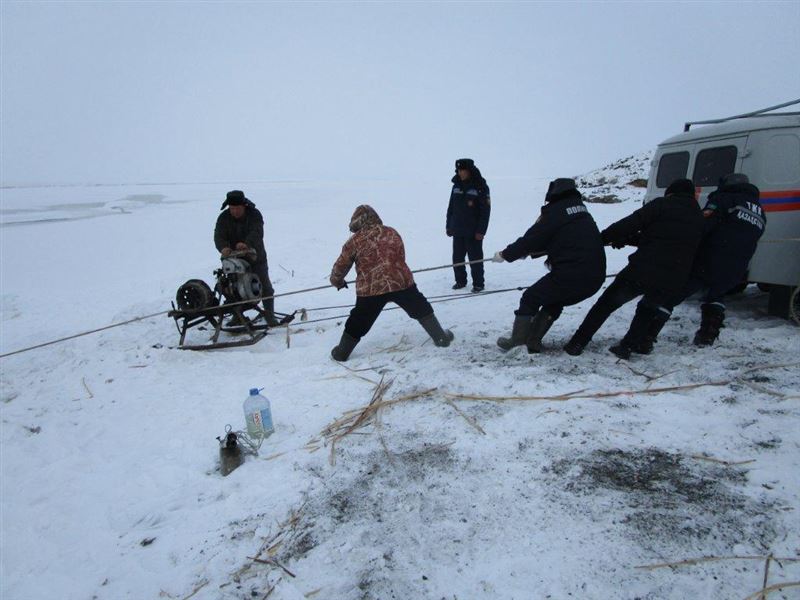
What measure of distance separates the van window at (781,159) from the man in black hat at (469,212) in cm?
360

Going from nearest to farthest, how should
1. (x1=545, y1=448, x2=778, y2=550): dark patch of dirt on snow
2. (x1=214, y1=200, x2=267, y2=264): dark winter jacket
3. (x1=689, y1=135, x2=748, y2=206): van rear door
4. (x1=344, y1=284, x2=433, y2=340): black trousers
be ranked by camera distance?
(x1=545, y1=448, x2=778, y2=550): dark patch of dirt on snow < (x1=344, y1=284, x2=433, y2=340): black trousers < (x1=689, y1=135, x2=748, y2=206): van rear door < (x1=214, y1=200, x2=267, y2=264): dark winter jacket

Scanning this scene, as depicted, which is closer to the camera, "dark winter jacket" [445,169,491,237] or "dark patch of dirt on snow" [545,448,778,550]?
"dark patch of dirt on snow" [545,448,778,550]

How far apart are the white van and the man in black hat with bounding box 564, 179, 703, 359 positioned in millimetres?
1469

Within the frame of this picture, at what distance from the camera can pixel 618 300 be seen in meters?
4.36

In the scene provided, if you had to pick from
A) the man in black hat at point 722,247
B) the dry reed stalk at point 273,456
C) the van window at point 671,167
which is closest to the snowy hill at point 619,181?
the van window at point 671,167

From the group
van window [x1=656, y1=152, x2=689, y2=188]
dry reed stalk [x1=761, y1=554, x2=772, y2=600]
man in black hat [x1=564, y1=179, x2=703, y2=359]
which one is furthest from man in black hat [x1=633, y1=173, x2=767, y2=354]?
dry reed stalk [x1=761, y1=554, x2=772, y2=600]

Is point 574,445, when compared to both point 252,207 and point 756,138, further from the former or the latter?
point 252,207

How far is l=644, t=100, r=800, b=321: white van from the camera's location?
4762 mm

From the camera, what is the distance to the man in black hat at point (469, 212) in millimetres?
7355

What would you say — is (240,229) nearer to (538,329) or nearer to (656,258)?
(538,329)

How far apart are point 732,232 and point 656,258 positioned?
35.2 inches

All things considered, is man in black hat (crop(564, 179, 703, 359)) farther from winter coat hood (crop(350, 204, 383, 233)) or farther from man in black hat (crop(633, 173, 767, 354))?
winter coat hood (crop(350, 204, 383, 233))

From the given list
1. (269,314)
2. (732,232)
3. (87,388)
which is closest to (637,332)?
(732,232)

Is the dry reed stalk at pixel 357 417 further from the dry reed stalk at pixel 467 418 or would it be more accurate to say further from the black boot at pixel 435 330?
the black boot at pixel 435 330
